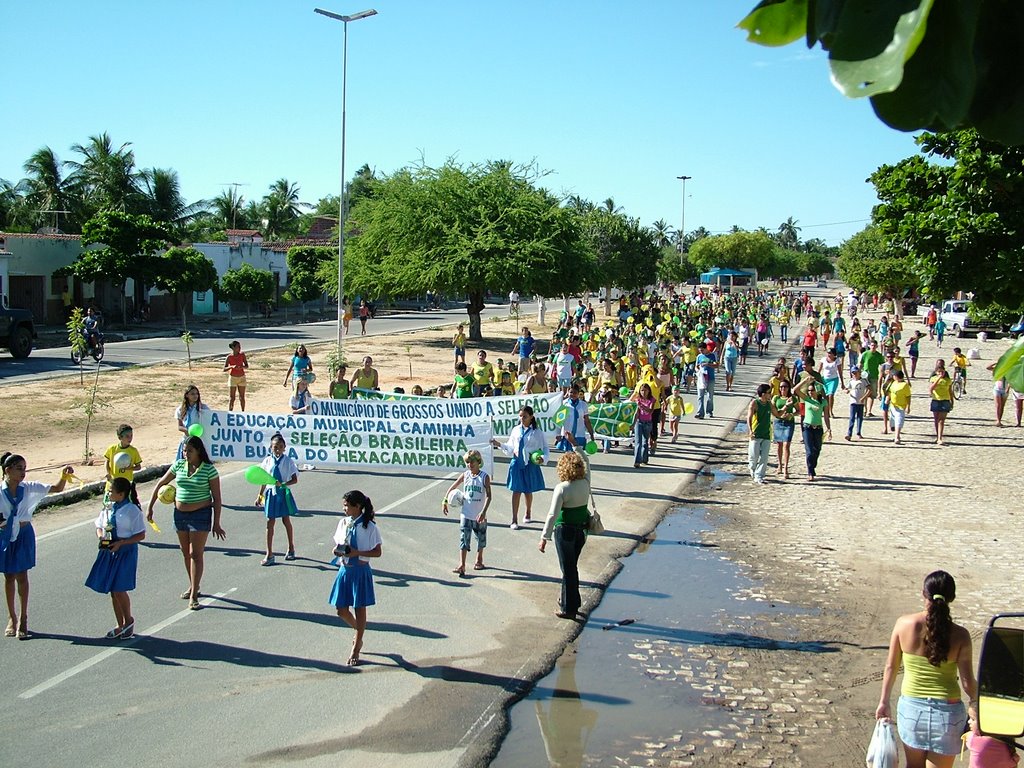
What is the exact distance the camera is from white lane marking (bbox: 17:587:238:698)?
278 inches

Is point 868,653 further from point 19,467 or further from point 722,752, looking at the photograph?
point 19,467

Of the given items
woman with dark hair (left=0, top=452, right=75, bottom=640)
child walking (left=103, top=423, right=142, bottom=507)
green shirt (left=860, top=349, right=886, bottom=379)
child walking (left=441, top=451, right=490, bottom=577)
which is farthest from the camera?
green shirt (left=860, top=349, right=886, bottom=379)

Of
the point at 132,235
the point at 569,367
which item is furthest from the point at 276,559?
the point at 132,235

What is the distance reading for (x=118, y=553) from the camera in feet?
26.0

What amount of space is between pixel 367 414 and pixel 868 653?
24.2 feet

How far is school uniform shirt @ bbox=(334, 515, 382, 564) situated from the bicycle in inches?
793

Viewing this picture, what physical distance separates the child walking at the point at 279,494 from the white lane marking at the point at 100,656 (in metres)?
1.06

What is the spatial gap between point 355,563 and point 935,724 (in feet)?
14.2

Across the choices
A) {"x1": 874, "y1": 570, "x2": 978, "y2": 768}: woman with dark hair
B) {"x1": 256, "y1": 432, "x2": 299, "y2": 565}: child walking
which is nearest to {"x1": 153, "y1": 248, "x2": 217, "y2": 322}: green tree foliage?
{"x1": 256, "y1": 432, "x2": 299, "y2": 565}: child walking

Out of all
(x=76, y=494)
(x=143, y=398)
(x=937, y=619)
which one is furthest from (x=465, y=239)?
(x=937, y=619)

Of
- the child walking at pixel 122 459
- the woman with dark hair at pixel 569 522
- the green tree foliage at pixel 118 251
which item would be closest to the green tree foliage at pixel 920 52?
the woman with dark hair at pixel 569 522

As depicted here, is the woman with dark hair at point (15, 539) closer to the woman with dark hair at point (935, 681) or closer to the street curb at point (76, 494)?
the street curb at point (76, 494)

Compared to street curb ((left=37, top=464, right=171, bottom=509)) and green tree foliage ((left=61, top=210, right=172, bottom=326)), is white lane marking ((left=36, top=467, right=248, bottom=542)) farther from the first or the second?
green tree foliage ((left=61, top=210, right=172, bottom=326))

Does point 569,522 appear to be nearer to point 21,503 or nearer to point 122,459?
point 21,503
